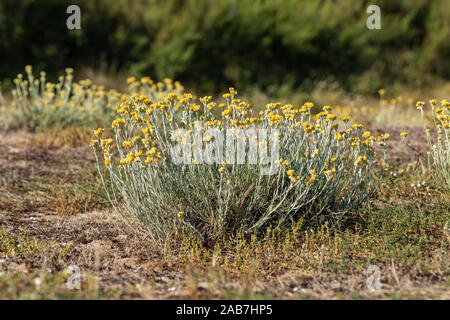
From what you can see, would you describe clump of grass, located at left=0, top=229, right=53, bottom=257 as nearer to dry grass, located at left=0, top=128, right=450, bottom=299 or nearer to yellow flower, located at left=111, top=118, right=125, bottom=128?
dry grass, located at left=0, top=128, right=450, bottom=299

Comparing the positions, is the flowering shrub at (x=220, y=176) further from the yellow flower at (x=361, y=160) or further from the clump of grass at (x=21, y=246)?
the clump of grass at (x=21, y=246)

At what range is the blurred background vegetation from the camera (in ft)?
33.1

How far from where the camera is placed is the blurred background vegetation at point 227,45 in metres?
10.1

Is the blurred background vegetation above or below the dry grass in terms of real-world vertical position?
above

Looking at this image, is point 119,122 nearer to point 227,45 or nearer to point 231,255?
point 231,255

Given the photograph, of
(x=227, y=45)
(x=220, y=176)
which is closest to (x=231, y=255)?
(x=220, y=176)

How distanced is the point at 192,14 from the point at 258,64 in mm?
1636

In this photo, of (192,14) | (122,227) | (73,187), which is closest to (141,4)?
(192,14)

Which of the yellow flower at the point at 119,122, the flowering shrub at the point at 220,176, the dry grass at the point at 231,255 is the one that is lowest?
the dry grass at the point at 231,255

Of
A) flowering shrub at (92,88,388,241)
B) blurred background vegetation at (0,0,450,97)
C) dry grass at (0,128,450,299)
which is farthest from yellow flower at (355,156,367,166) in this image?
blurred background vegetation at (0,0,450,97)

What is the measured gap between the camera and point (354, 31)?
11.7 meters

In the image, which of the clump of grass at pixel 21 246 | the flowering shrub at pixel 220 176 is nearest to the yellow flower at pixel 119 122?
the flowering shrub at pixel 220 176
